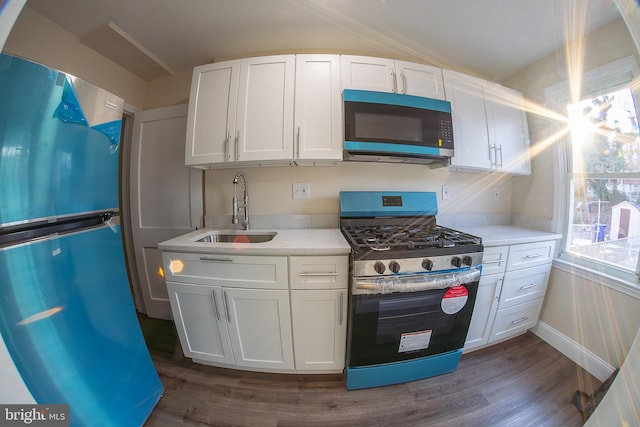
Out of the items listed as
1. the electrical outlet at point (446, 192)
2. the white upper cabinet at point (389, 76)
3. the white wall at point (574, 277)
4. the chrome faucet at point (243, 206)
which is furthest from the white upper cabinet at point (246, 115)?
the white wall at point (574, 277)

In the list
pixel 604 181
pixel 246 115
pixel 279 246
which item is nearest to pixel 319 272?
pixel 279 246

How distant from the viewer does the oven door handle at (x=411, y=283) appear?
104 centimetres

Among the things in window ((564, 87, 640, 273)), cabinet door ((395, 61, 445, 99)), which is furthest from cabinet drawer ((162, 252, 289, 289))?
window ((564, 87, 640, 273))

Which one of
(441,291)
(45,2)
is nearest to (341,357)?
(441,291)

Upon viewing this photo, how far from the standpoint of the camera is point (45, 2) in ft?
3.96

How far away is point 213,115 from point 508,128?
2591 millimetres

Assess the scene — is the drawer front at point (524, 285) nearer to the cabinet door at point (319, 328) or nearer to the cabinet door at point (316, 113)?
the cabinet door at point (319, 328)

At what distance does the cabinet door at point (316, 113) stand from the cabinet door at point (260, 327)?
100 cm

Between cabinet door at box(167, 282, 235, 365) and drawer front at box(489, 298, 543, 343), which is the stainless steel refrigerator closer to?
cabinet door at box(167, 282, 235, 365)

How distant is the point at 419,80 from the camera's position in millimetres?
1469

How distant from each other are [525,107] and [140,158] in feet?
12.4

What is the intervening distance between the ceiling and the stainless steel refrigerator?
102cm

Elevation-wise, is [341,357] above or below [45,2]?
below

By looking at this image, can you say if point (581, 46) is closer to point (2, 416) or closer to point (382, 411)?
point (382, 411)
